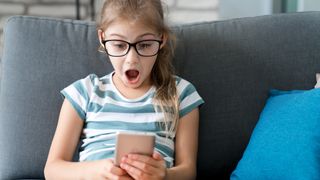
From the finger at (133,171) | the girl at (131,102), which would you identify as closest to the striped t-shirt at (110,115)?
the girl at (131,102)

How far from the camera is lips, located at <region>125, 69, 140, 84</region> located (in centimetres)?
151

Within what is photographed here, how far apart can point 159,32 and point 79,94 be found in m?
0.29

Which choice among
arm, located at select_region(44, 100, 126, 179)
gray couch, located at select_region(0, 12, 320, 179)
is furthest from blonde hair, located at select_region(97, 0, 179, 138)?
arm, located at select_region(44, 100, 126, 179)

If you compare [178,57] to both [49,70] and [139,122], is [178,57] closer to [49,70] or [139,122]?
[139,122]

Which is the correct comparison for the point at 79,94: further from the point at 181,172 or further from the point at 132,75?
the point at 181,172

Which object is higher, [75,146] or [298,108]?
[298,108]

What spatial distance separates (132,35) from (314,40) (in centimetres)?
63

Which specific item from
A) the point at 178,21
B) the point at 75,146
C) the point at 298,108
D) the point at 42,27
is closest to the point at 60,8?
the point at 178,21

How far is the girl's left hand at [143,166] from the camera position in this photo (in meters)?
1.26

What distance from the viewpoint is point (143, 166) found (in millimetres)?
1268

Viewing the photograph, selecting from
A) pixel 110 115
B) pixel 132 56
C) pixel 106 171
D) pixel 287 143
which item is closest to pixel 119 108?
pixel 110 115

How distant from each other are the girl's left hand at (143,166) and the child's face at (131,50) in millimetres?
290

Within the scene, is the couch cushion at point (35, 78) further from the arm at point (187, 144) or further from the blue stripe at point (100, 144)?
the arm at point (187, 144)

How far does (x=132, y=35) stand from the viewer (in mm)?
1461
